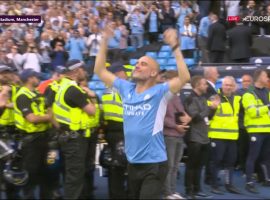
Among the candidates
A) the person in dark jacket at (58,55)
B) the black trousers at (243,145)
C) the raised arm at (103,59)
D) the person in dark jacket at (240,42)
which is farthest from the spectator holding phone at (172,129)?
the person in dark jacket at (58,55)

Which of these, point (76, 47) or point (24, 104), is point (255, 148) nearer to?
point (24, 104)

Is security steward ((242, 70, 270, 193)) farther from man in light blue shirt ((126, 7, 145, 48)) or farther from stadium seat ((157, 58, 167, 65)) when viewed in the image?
man in light blue shirt ((126, 7, 145, 48))

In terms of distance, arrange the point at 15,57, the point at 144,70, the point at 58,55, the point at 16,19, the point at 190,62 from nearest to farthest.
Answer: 1. the point at 144,70
2. the point at 16,19
3. the point at 15,57
4. the point at 58,55
5. the point at 190,62

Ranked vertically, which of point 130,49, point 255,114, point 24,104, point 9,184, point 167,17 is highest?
point 167,17

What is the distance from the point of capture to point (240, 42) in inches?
481

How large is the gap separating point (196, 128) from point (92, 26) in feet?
22.7

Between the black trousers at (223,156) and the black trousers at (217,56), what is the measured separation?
4882mm

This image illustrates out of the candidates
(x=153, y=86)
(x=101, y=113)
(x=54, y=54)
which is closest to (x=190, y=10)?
(x=54, y=54)

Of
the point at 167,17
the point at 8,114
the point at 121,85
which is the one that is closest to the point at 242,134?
the point at 8,114

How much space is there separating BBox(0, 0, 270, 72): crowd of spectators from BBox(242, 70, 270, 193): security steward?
228cm

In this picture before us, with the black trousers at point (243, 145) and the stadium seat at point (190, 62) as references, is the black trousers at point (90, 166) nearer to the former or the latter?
the black trousers at point (243, 145)

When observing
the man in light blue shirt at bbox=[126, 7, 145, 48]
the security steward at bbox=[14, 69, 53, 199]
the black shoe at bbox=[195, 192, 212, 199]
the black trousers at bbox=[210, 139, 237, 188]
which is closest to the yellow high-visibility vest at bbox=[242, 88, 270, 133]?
the black trousers at bbox=[210, 139, 237, 188]

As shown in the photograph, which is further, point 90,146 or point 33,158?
point 90,146

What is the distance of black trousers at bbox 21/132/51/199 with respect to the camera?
24.6ft
